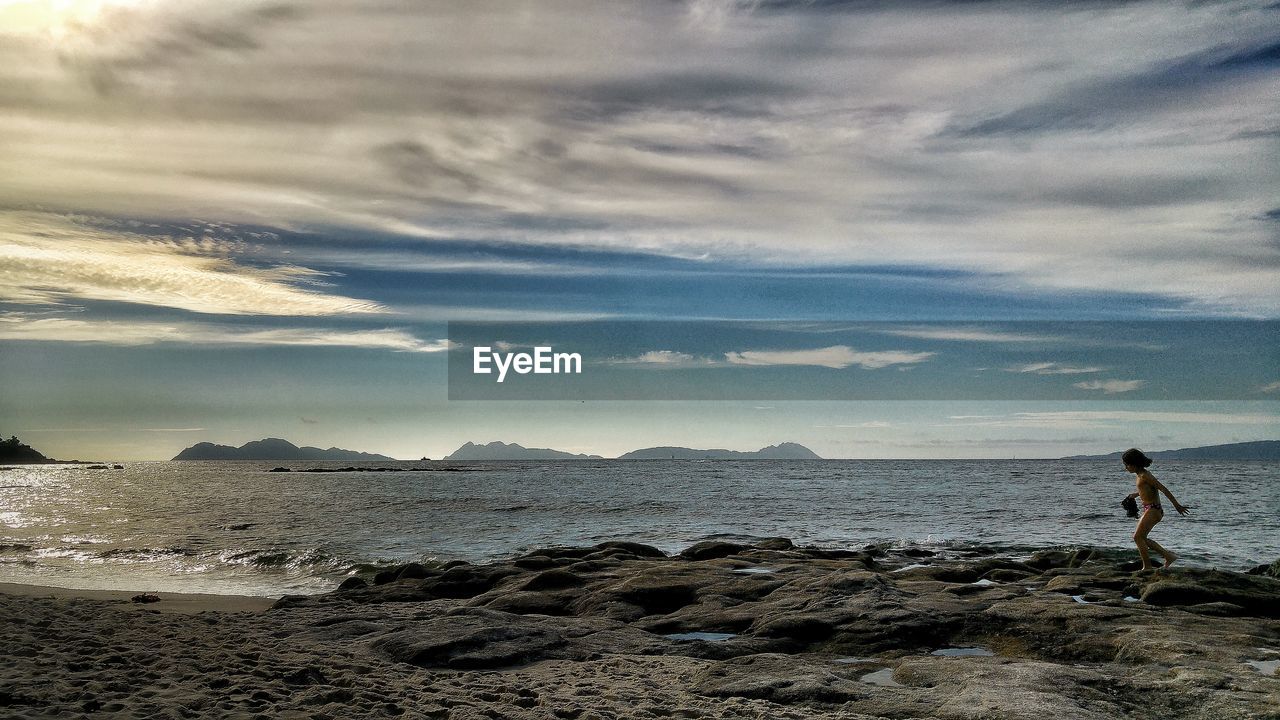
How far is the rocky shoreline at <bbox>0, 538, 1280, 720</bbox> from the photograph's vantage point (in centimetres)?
839

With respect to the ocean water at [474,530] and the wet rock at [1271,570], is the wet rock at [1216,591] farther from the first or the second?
the ocean water at [474,530]

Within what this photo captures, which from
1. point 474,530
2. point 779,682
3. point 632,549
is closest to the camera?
point 779,682

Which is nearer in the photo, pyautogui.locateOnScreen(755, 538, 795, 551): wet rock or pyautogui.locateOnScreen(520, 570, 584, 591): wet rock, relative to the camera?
pyautogui.locateOnScreen(520, 570, 584, 591): wet rock

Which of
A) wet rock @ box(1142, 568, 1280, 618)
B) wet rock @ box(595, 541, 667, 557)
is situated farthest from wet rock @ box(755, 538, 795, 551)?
wet rock @ box(1142, 568, 1280, 618)

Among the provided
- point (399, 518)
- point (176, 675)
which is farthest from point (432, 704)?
point (399, 518)

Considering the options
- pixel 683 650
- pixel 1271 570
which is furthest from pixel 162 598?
pixel 1271 570

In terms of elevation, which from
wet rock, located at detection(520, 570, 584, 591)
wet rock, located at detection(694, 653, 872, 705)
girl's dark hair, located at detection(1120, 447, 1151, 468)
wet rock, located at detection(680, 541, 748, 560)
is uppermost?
girl's dark hair, located at detection(1120, 447, 1151, 468)

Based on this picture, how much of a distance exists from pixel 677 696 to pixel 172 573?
818 inches

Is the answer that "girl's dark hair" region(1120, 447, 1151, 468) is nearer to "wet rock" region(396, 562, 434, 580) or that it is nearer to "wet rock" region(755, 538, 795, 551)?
"wet rock" region(755, 538, 795, 551)

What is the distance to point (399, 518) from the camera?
4553cm

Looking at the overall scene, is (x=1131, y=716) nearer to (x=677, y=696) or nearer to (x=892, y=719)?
(x=892, y=719)

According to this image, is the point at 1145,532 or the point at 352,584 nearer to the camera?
the point at 1145,532

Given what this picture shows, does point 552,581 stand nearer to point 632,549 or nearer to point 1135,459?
point 632,549

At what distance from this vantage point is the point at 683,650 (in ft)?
36.8
